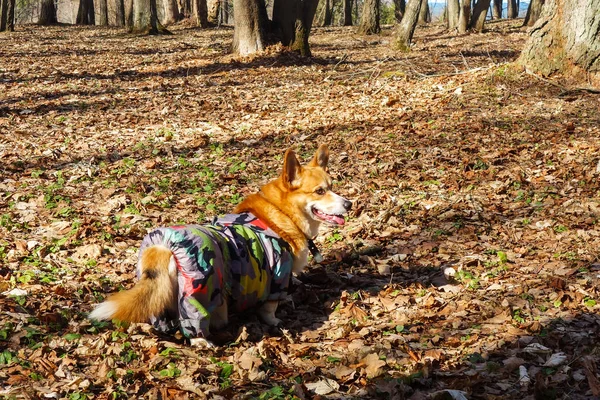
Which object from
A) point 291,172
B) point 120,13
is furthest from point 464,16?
point 291,172

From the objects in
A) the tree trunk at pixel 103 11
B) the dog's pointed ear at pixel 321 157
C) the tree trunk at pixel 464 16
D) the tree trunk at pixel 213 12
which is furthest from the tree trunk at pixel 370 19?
the dog's pointed ear at pixel 321 157

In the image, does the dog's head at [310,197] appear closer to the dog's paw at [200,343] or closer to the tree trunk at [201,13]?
the dog's paw at [200,343]

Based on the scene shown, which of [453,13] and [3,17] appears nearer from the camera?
[3,17]

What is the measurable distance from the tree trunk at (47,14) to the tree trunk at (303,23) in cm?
2197

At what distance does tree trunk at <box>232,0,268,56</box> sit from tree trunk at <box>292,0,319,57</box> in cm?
105

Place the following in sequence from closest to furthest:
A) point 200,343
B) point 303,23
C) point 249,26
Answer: point 200,343 < point 249,26 < point 303,23

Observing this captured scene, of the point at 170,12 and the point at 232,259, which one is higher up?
the point at 170,12

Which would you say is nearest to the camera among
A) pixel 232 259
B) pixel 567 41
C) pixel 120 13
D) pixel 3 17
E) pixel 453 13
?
pixel 232 259

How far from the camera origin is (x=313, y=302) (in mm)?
5805

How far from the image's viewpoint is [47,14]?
34.1 meters

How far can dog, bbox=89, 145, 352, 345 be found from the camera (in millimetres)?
4391

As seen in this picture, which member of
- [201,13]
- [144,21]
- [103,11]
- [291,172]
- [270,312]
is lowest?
[270,312]

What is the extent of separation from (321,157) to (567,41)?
26.1 feet

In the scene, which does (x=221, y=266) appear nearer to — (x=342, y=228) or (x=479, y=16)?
(x=342, y=228)
